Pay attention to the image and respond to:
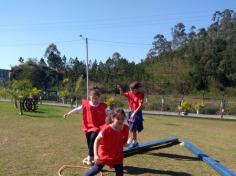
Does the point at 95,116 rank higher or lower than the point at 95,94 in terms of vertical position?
lower

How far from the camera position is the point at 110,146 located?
21.3 feet

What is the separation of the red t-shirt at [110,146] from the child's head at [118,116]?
0.15 m

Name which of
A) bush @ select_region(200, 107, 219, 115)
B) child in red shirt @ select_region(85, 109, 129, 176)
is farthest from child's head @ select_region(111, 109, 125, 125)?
bush @ select_region(200, 107, 219, 115)

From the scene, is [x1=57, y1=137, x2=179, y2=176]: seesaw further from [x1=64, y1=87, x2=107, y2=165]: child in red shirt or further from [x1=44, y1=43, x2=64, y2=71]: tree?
[x1=44, y1=43, x2=64, y2=71]: tree

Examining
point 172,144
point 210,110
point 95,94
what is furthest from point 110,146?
point 210,110

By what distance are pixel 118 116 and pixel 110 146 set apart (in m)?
0.49

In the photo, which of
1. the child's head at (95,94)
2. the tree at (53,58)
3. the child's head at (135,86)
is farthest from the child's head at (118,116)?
the tree at (53,58)

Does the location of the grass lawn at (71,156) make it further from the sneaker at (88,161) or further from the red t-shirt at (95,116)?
the red t-shirt at (95,116)

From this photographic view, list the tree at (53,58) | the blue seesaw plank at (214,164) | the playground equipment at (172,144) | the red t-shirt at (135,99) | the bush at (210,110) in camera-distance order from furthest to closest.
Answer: the tree at (53,58) → the bush at (210,110) → the red t-shirt at (135,99) → the playground equipment at (172,144) → the blue seesaw plank at (214,164)

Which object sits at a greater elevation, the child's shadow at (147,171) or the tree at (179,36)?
the tree at (179,36)

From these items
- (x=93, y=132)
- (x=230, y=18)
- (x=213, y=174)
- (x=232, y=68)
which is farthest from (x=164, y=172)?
(x=230, y=18)

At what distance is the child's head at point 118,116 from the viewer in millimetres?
6352

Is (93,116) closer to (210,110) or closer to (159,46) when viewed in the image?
(210,110)

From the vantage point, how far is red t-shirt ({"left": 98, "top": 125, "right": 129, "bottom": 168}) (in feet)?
21.2
